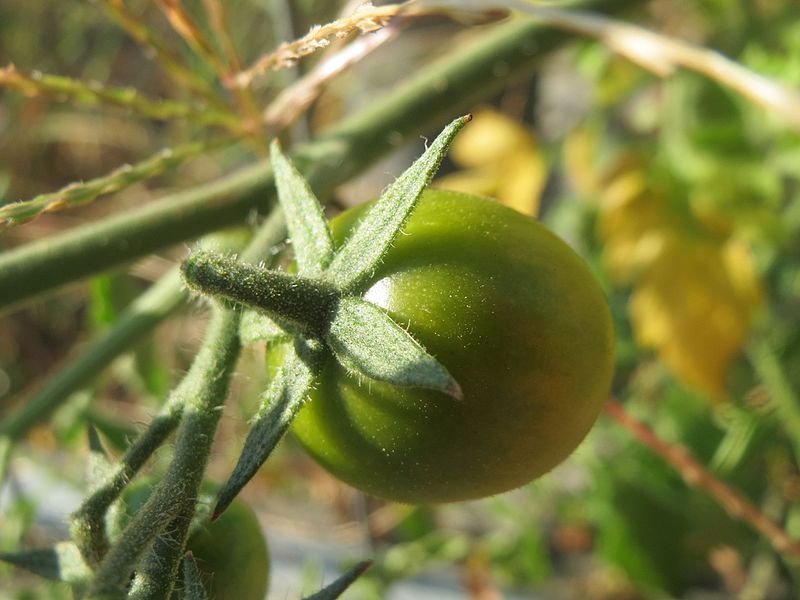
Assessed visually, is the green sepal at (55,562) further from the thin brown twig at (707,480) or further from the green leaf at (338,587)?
the thin brown twig at (707,480)

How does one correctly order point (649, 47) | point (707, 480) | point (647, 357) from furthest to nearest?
1. point (647, 357)
2. point (707, 480)
3. point (649, 47)

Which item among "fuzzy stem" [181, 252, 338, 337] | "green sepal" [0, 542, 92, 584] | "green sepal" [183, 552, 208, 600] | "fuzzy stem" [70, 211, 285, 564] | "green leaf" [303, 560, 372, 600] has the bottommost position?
"green leaf" [303, 560, 372, 600]

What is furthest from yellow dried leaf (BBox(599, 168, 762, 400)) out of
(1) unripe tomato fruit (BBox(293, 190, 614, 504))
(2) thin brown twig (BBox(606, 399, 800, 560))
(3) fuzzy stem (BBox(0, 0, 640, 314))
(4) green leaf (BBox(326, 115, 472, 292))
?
(4) green leaf (BBox(326, 115, 472, 292))

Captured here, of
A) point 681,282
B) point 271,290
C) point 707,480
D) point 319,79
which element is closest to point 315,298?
point 271,290

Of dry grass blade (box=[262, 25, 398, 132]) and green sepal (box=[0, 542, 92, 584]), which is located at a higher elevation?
dry grass blade (box=[262, 25, 398, 132])

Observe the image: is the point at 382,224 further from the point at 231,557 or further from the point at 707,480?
the point at 707,480

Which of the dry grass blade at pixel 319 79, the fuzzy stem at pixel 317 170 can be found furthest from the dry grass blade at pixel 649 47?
the fuzzy stem at pixel 317 170

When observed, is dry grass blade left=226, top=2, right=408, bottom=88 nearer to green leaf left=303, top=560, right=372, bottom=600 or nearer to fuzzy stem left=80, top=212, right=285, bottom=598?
fuzzy stem left=80, top=212, right=285, bottom=598
